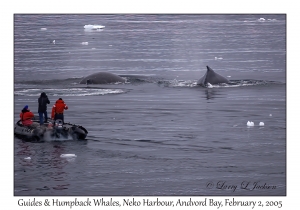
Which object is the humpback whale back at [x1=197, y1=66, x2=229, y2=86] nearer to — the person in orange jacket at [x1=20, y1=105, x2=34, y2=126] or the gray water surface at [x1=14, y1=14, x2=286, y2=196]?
the gray water surface at [x1=14, y1=14, x2=286, y2=196]

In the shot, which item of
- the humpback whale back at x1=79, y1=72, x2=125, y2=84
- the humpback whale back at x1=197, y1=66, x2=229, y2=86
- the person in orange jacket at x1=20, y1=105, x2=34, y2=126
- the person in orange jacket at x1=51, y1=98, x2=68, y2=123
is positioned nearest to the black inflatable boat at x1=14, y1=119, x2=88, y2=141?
the person in orange jacket at x1=51, y1=98, x2=68, y2=123

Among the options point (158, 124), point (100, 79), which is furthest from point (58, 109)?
point (100, 79)

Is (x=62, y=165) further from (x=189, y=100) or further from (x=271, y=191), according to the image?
(x=189, y=100)

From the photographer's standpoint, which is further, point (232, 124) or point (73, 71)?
point (73, 71)

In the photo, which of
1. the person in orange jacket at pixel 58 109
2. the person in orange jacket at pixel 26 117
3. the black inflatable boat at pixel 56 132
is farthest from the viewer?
the person in orange jacket at pixel 26 117

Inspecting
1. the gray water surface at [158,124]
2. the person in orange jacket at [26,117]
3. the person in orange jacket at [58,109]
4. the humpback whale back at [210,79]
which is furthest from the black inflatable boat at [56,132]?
the humpback whale back at [210,79]

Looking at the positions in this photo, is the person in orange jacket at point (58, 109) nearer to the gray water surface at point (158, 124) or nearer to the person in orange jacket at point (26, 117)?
the person in orange jacket at point (26, 117)

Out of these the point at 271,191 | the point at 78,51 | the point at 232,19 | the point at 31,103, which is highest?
the point at 232,19

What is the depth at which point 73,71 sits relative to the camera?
6769cm

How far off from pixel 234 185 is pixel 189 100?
20450 millimetres

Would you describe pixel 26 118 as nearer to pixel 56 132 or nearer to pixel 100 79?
pixel 56 132

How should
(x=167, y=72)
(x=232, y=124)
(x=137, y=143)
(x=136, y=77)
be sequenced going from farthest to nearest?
(x=167, y=72) → (x=136, y=77) → (x=232, y=124) → (x=137, y=143)

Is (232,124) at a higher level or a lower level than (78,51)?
lower

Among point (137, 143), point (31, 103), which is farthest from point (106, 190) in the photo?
point (31, 103)
